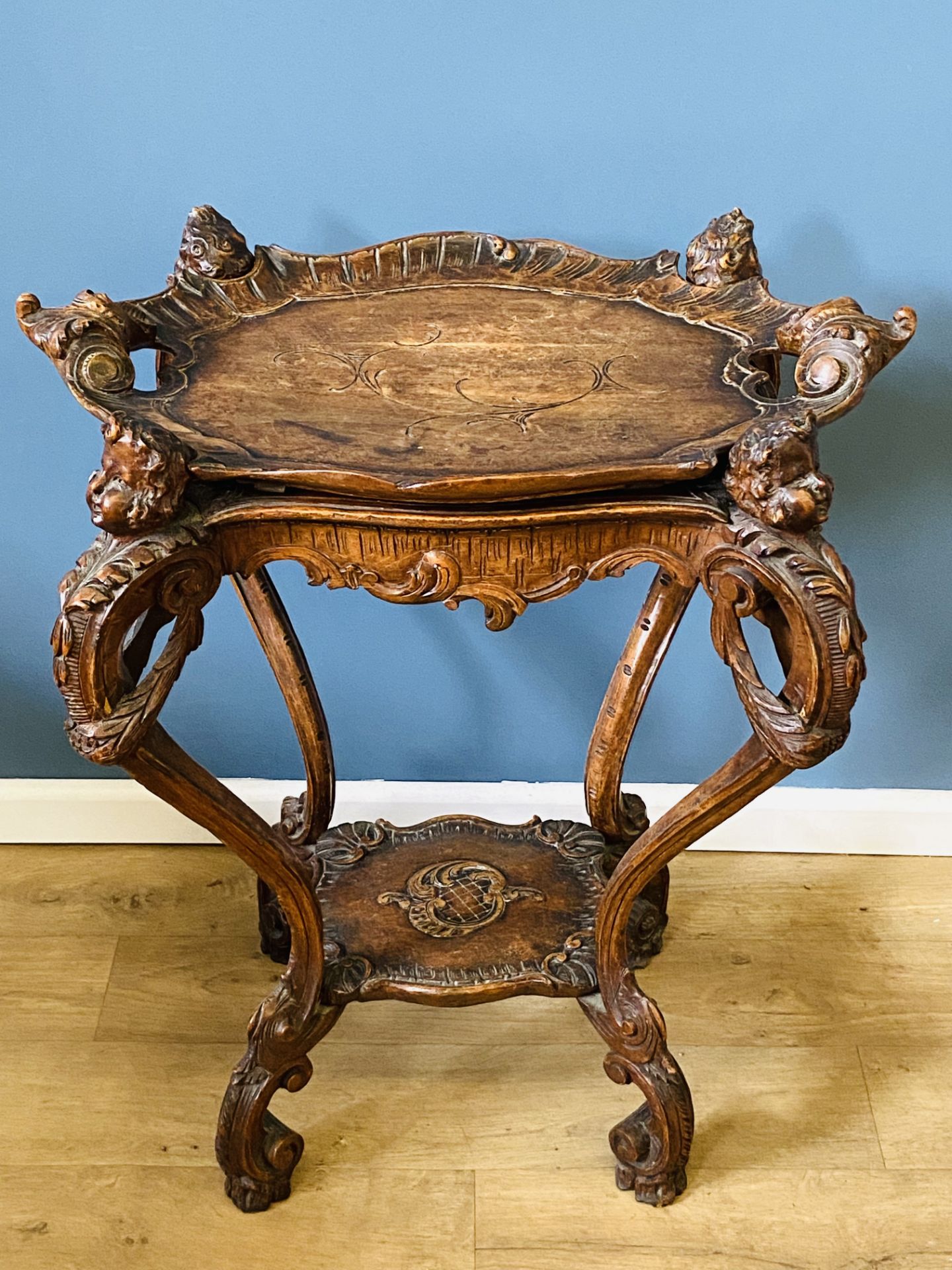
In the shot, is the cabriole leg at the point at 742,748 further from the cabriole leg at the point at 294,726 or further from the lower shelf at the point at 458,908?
the cabriole leg at the point at 294,726

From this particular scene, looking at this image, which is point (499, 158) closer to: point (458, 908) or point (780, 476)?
point (780, 476)

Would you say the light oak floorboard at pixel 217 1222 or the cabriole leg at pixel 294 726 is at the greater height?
the cabriole leg at pixel 294 726

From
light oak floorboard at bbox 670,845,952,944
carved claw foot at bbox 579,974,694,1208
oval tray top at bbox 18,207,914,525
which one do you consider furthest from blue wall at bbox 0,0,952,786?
carved claw foot at bbox 579,974,694,1208

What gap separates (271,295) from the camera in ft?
4.56

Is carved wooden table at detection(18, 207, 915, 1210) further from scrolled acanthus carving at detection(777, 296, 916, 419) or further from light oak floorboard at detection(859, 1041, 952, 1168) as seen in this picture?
Answer: light oak floorboard at detection(859, 1041, 952, 1168)

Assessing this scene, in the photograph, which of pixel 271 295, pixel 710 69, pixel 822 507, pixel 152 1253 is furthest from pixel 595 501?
pixel 152 1253

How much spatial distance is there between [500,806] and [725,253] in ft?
2.77

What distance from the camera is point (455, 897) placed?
62.3 inches

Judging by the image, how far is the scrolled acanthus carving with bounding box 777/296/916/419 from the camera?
3.79 feet

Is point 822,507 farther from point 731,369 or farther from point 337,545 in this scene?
point 337,545

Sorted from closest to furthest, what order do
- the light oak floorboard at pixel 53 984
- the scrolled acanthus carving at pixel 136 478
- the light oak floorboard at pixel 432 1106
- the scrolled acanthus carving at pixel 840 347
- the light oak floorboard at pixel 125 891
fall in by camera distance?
1. the scrolled acanthus carving at pixel 136 478
2. the scrolled acanthus carving at pixel 840 347
3. the light oak floorboard at pixel 432 1106
4. the light oak floorboard at pixel 53 984
5. the light oak floorboard at pixel 125 891

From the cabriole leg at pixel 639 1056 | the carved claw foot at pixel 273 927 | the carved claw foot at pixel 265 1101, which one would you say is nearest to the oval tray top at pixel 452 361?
the cabriole leg at pixel 639 1056

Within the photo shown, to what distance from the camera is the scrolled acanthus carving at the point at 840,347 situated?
3.79ft

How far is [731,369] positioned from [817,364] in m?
0.10
